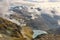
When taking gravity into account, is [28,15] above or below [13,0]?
below

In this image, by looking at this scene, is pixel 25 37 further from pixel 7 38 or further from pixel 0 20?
pixel 0 20

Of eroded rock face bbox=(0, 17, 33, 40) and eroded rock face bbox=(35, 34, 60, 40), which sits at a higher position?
eroded rock face bbox=(0, 17, 33, 40)

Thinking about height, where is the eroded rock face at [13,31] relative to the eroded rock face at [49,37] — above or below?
above

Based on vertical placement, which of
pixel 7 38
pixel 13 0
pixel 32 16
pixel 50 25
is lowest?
pixel 7 38

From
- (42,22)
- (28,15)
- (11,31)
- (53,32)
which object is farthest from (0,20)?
(53,32)

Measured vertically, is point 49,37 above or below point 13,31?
below

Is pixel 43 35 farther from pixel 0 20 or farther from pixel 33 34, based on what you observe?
pixel 0 20

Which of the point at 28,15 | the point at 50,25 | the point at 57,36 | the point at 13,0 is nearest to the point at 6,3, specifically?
the point at 13,0

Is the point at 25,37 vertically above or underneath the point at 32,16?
underneath

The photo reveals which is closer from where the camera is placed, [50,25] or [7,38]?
[7,38]
